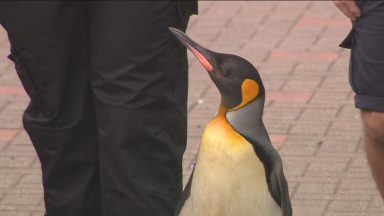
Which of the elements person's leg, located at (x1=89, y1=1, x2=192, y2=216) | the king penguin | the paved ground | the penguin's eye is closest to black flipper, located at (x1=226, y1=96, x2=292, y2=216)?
the king penguin

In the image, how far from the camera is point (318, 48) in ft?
23.6

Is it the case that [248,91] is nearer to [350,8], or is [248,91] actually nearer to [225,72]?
[225,72]

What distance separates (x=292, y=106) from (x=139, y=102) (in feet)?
8.29

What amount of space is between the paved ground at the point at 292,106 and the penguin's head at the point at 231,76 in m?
1.30

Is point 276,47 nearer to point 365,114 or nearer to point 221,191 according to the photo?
point 365,114

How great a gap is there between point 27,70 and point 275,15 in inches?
155

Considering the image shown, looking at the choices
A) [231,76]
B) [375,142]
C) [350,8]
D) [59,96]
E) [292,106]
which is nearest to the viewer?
[231,76]

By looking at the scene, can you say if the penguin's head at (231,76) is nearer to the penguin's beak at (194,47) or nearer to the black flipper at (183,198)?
the penguin's beak at (194,47)

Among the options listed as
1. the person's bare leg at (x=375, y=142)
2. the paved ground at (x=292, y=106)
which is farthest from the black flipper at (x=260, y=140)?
the paved ground at (x=292, y=106)

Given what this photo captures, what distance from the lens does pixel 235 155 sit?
12.8 ft

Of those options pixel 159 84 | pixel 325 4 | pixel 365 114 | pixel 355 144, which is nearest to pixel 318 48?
pixel 325 4

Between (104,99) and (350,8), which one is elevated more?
(350,8)

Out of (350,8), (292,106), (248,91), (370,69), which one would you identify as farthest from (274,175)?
(292,106)

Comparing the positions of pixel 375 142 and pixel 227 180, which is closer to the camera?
pixel 227 180
